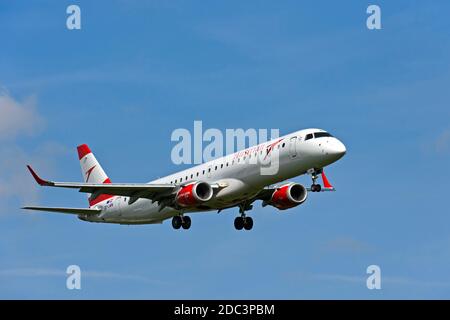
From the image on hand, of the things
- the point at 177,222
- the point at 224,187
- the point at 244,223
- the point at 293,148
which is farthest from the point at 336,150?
the point at 177,222

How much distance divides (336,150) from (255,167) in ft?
17.3

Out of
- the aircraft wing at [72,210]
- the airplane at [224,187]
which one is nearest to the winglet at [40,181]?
the airplane at [224,187]

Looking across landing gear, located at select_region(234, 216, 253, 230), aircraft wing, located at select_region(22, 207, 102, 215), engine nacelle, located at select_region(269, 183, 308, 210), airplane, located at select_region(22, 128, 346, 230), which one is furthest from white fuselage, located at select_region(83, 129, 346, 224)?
aircraft wing, located at select_region(22, 207, 102, 215)

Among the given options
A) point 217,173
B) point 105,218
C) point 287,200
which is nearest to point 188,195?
point 217,173

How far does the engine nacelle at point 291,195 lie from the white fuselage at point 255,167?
3.09 meters

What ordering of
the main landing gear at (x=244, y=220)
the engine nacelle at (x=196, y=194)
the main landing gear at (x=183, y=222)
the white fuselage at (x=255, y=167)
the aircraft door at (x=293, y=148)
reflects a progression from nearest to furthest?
the white fuselage at (x=255, y=167) → the aircraft door at (x=293, y=148) → the engine nacelle at (x=196, y=194) → the main landing gear at (x=183, y=222) → the main landing gear at (x=244, y=220)

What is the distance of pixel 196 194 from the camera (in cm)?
6856

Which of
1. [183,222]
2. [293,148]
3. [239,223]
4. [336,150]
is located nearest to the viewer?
[336,150]

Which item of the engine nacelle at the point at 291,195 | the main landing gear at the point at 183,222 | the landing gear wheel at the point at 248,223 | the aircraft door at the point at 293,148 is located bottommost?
the main landing gear at the point at 183,222

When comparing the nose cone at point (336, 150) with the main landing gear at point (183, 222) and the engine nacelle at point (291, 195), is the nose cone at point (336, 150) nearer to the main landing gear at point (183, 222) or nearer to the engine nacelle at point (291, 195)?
the engine nacelle at point (291, 195)

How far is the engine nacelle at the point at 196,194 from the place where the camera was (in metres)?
68.5

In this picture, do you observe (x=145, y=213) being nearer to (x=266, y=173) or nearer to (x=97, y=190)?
(x=97, y=190)

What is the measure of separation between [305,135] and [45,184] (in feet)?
51.4

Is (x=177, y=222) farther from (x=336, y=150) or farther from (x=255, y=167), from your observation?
(x=336, y=150)
